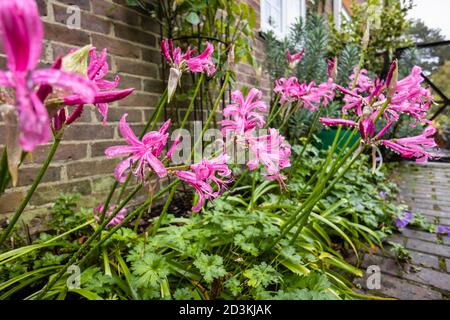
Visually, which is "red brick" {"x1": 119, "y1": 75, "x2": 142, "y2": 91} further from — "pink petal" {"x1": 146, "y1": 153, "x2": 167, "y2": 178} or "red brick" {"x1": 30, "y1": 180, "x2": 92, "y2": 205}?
"pink petal" {"x1": 146, "y1": 153, "x2": 167, "y2": 178}

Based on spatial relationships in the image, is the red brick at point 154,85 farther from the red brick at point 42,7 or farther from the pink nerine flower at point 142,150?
the pink nerine flower at point 142,150

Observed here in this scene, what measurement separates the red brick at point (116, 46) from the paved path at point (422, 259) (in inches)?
83.0

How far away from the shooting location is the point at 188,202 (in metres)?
2.19

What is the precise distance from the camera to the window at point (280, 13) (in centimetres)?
438

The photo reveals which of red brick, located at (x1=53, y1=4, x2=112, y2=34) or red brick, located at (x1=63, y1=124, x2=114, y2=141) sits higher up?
red brick, located at (x1=53, y1=4, x2=112, y2=34)

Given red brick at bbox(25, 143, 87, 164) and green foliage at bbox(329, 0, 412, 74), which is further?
green foliage at bbox(329, 0, 412, 74)

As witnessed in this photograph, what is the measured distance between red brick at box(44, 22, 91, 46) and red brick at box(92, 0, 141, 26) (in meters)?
0.21

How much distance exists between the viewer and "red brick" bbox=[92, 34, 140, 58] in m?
1.85

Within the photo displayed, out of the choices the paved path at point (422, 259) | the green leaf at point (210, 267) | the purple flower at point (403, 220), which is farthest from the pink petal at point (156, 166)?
the purple flower at point (403, 220)

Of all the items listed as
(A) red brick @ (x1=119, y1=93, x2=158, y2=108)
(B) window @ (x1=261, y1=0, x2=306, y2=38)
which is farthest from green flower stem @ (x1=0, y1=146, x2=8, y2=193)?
(B) window @ (x1=261, y1=0, x2=306, y2=38)

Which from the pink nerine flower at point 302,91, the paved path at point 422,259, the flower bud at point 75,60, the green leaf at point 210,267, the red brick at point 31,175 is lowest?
the paved path at point 422,259

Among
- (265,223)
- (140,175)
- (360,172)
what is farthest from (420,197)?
(140,175)

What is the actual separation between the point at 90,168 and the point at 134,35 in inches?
40.6

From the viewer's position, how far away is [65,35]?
1.67 metres
